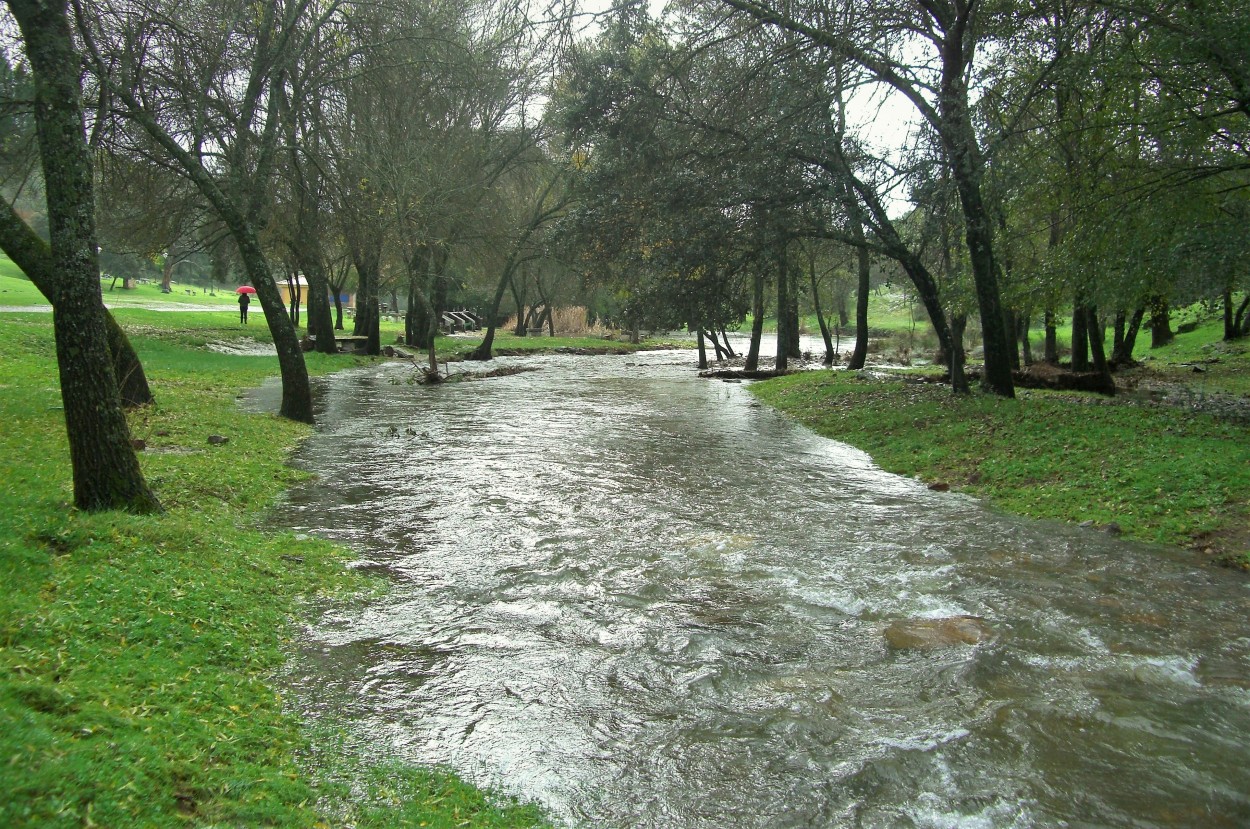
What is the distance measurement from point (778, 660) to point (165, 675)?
13.6 ft

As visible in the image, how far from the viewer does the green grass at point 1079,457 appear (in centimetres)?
957

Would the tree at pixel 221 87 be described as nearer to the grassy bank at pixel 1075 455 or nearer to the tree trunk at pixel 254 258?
the tree trunk at pixel 254 258

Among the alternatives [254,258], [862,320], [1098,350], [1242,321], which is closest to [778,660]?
[254,258]

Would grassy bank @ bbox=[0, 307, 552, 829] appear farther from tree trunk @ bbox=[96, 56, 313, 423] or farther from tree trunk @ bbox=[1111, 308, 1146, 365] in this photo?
tree trunk @ bbox=[1111, 308, 1146, 365]

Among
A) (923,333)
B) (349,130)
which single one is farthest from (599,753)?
(923,333)

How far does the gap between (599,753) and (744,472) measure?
360 inches

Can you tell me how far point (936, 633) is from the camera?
6.62 m

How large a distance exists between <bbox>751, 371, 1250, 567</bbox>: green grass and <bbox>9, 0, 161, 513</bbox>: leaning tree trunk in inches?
409

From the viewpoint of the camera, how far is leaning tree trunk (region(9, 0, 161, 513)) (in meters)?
6.56

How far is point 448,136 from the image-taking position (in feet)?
109

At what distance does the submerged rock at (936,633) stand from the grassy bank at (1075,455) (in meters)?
3.62

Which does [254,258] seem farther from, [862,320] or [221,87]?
[862,320]

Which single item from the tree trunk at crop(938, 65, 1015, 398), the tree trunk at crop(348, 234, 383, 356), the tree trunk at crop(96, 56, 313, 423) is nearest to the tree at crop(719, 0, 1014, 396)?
the tree trunk at crop(938, 65, 1015, 398)

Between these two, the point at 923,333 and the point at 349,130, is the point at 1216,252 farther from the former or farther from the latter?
the point at 923,333
